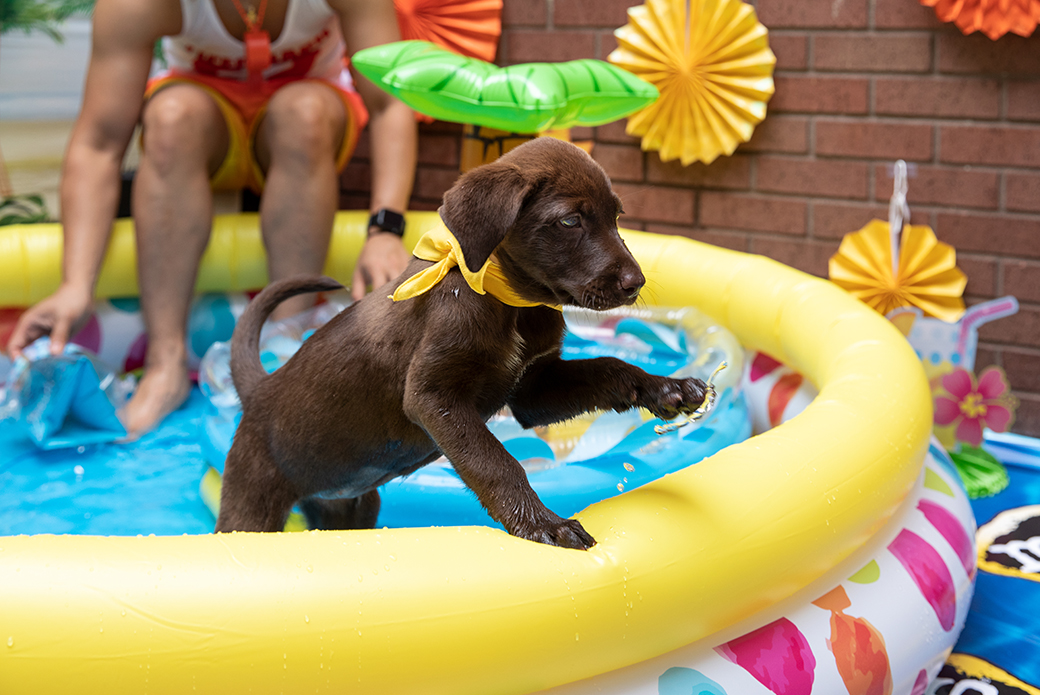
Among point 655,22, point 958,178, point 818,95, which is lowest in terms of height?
point 958,178

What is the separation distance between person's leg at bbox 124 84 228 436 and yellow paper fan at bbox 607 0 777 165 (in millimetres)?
1228

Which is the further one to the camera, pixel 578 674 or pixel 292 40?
pixel 292 40

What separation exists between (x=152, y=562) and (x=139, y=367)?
180cm

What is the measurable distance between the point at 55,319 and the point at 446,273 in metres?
1.53

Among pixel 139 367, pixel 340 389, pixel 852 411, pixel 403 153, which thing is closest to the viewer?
pixel 340 389

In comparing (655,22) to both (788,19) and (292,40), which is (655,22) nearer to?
(788,19)

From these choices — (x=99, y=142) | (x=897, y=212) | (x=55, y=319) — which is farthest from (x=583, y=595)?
(x=99, y=142)

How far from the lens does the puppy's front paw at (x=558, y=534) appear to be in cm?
103


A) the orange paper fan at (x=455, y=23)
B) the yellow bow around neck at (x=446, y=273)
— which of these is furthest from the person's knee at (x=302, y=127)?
the yellow bow around neck at (x=446, y=273)

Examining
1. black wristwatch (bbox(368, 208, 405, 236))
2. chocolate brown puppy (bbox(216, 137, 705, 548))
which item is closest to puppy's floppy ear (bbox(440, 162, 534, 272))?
chocolate brown puppy (bbox(216, 137, 705, 548))

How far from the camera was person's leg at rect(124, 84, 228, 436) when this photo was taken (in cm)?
232

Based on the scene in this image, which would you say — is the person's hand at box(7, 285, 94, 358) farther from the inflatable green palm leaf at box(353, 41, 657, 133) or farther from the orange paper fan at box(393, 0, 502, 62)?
the orange paper fan at box(393, 0, 502, 62)

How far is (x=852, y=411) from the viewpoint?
1.42 metres

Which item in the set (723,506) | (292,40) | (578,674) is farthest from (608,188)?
(292,40)
